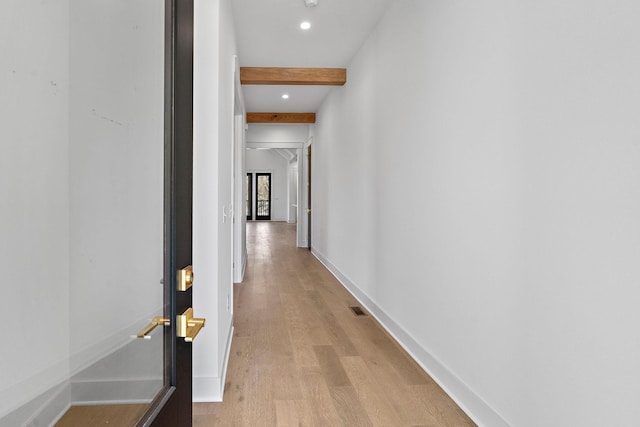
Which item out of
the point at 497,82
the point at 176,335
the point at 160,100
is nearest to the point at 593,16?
the point at 497,82

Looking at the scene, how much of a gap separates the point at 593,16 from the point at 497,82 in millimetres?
533

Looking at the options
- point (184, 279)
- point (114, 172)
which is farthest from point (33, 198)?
point (184, 279)

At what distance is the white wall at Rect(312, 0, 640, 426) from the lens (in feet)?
4.00

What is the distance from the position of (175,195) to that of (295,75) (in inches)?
174

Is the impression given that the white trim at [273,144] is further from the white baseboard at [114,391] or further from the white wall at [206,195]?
the white baseboard at [114,391]

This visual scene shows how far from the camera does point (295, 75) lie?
199 inches

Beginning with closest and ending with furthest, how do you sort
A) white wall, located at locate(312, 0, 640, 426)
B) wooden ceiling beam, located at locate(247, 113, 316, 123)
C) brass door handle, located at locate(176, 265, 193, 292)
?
brass door handle, located at locate(176, 265, 193, 292)
white wall, located at locate(312, 0, 640, 426)
wooden ceiling beam, located at locate(247, 113, 316, 123)

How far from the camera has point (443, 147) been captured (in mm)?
2385

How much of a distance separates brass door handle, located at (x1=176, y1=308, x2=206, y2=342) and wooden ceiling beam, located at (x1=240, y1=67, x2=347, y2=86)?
4.42m

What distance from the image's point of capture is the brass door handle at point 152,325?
873mm

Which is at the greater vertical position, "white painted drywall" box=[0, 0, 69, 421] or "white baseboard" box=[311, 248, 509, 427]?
"white painted drywall" box=[0, 0, 69, 421]

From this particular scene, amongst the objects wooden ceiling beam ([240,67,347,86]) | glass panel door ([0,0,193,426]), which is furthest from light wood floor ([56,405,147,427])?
wooden ceiling beam ([240,67,347,86])

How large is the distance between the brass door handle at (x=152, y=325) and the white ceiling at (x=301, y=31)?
309 centimetres

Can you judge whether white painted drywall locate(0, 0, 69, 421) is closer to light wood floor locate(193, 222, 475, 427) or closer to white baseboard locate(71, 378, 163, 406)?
white baseboard locate(71, 378, 163, 406)
